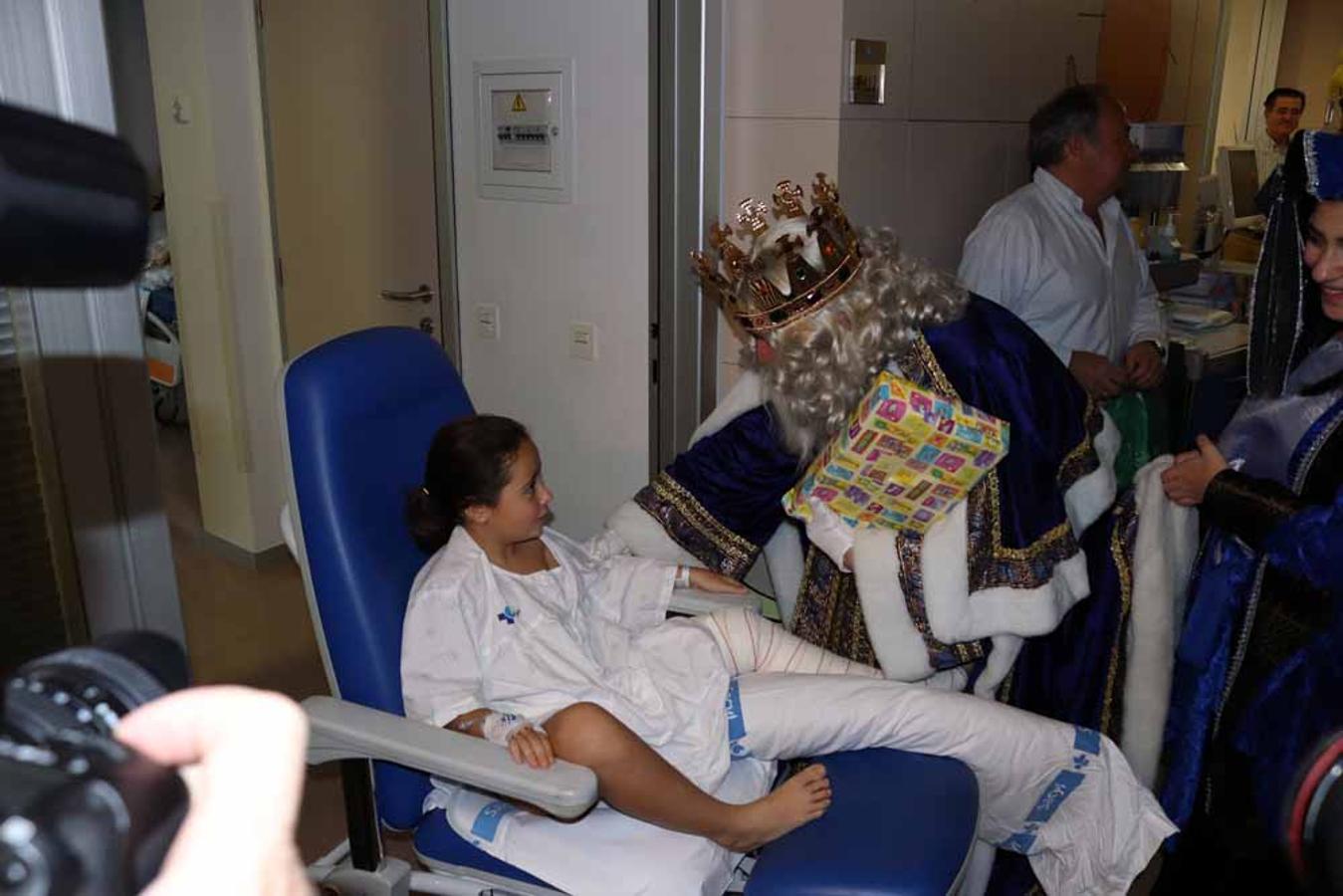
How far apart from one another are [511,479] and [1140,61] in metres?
3.02

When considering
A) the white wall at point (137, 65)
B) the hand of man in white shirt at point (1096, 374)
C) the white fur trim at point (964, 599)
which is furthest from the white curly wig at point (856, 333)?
the white wall at point (137, 65)

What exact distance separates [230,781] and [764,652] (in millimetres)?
1602

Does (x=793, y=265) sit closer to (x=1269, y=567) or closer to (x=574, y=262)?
(x=1269, y=567)

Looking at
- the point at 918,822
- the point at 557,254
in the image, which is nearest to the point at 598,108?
the point at 557,254

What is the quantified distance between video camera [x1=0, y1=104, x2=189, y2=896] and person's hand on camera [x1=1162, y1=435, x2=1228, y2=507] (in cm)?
175

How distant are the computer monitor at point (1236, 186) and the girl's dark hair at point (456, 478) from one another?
3.77 m

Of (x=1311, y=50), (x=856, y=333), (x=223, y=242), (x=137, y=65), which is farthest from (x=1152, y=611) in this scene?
(x=1311, y=50)

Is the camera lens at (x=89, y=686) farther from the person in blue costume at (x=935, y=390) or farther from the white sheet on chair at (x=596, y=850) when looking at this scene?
the person in blue costume at (x=935, y=390)

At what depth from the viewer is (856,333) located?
180 centimetres

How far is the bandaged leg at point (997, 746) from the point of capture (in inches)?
66.1

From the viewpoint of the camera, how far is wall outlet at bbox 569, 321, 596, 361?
276cm

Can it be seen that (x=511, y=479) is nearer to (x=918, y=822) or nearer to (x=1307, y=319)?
(x=918, y=822)

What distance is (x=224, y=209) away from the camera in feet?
10.9

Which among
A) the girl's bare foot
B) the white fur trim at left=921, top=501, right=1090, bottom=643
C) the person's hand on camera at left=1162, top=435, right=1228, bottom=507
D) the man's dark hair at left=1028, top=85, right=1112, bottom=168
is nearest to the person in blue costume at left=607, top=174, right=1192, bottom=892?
the white fur trim at left=921, top=501, right=1090, bottom=643
